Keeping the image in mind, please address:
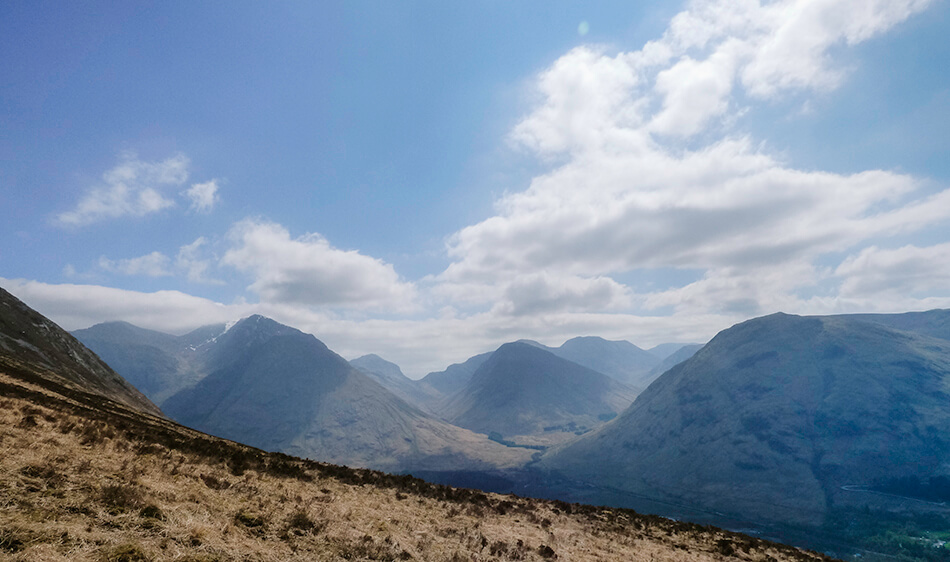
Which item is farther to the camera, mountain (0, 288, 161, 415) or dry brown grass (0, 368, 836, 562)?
mountain (0, 288, 161, 415)

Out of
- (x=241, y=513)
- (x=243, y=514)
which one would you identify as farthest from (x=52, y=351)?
(x=243, y=514)

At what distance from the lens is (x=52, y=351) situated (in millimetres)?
79125

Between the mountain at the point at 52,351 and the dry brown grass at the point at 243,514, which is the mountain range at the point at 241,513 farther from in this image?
the mountain at the point at 52,351

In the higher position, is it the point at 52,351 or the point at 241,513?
the point at 241,513

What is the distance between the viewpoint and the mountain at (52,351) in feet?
219

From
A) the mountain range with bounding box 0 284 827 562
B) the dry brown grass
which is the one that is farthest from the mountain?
the dry brown grass

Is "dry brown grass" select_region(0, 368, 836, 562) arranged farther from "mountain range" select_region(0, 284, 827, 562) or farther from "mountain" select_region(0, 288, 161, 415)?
"mountain" select_region(0, 288, 161, 415)

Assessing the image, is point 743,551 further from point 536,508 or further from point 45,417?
point 45,417

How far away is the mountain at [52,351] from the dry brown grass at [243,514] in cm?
4412

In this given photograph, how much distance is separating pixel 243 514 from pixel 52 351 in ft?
319

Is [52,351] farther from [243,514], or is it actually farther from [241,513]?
[243,514]

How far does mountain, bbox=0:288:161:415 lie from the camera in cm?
6669

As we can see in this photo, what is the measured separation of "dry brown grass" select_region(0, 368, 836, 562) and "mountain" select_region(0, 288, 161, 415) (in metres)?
44.1

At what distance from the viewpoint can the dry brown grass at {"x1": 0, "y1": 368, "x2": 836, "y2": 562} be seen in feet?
40.4
